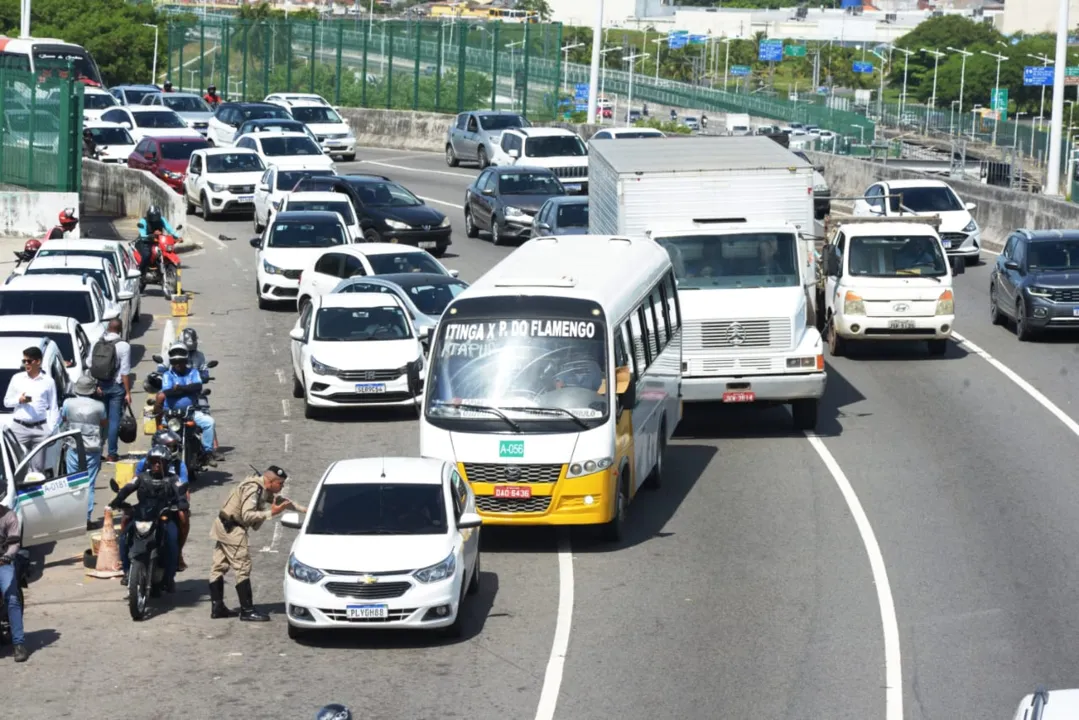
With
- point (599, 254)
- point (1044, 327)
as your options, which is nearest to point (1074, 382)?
point (1044, 327)

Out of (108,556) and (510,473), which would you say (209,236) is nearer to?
(108,556)

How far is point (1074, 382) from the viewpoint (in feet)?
90.3

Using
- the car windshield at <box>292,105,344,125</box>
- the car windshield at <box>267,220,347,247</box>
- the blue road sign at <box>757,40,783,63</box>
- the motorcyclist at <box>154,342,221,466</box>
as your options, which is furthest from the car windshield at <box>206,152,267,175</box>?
the blue road sign at <box>757,40,783,63</box>

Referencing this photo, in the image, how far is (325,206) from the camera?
1492 inches

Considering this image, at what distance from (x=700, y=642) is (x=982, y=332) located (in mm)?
18163

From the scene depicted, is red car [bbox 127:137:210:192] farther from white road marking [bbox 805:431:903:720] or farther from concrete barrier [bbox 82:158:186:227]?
white road marking [bbox 805:431:903:720]

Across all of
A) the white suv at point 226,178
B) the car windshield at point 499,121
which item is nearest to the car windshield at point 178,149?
the white suv at point 226,178

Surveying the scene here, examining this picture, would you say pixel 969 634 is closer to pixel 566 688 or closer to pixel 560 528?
pixel 566 688

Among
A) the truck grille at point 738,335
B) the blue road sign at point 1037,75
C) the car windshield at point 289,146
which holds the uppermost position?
the blue road sign at point 1037,75

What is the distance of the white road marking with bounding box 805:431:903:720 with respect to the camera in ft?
45.3

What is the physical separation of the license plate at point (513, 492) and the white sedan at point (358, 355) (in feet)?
22.3

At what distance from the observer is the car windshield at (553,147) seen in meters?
49.6

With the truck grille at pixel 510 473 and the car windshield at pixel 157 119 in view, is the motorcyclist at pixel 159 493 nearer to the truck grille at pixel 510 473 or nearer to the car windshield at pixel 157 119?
the truck grille at pixel 510 473

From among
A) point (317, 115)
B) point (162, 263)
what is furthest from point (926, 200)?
point (317, 115)
